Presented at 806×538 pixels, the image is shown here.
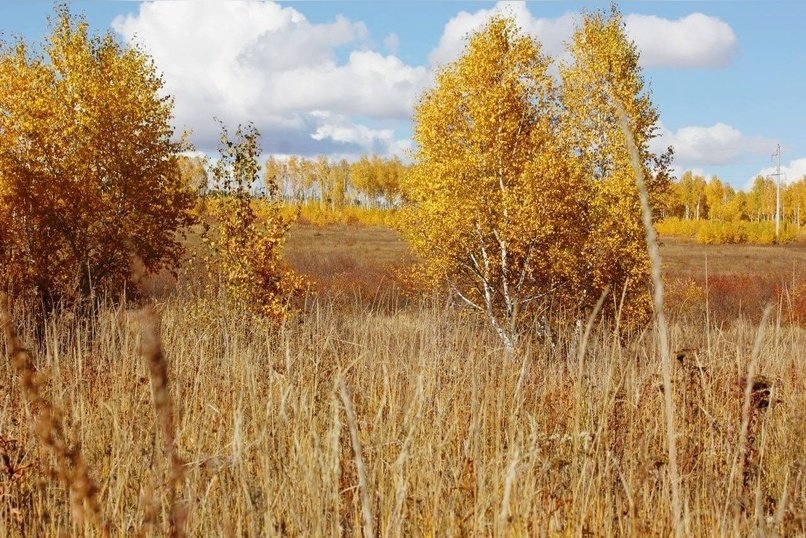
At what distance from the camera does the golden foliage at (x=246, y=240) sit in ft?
36.0

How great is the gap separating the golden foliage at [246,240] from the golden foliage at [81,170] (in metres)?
3.88

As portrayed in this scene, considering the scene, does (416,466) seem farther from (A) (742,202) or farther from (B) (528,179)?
(A) (742,202)

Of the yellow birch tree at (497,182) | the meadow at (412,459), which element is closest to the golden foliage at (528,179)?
the yellow birch tree at (497,182)

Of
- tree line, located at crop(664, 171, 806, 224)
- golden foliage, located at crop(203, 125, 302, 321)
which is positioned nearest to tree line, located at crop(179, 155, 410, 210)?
tree line, located at crop(664, 171, 806, 224)

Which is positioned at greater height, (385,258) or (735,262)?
(385,258)

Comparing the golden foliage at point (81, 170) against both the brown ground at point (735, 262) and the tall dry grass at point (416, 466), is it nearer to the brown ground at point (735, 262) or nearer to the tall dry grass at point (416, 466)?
the tall dry grass at point (416, 466)

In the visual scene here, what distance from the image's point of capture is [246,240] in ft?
36.4

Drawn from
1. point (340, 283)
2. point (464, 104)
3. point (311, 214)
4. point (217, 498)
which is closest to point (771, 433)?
point (217, 498)

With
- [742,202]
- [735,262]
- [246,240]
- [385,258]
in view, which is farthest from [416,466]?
[742,202]

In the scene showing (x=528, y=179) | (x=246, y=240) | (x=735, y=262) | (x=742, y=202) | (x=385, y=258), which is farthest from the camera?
(x=742, y=202)

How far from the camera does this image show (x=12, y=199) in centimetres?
1396

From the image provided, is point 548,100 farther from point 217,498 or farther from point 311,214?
point 311,214

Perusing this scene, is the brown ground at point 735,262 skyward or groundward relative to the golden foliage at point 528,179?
groundward

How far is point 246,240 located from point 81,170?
6286 mm
